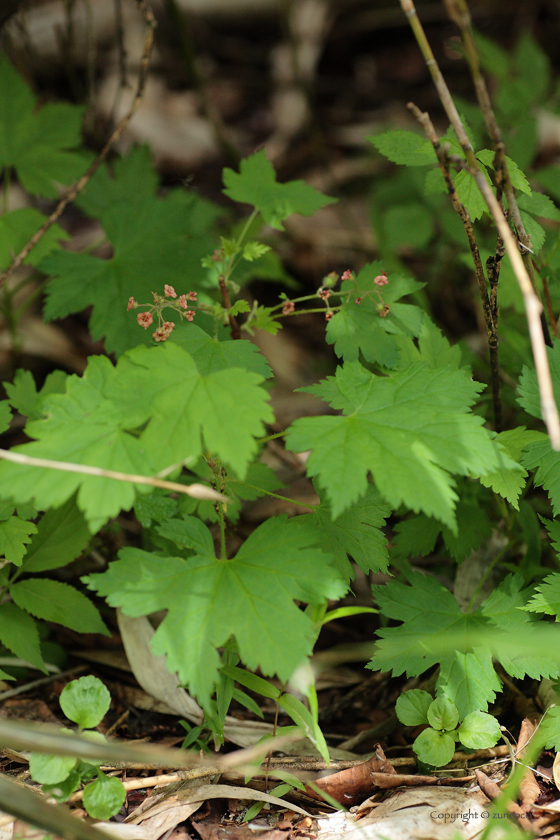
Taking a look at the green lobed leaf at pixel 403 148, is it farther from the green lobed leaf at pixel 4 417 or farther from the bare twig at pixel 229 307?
the green lobed leaf at pixel 4 417

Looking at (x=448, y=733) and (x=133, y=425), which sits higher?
(x=133, y=425)

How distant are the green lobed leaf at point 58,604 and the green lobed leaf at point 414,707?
0.84 m

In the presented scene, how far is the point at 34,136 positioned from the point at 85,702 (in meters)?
2.12

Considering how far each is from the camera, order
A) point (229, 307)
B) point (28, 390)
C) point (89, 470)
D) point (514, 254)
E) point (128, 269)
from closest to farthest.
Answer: point (89, 470), point (514, 254), point (229, 307), point (28, 390), point (128, 269)

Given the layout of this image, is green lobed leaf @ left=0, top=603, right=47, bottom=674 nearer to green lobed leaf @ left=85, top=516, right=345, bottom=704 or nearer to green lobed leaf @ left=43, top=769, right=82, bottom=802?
green lobed leaf @ left=43, top=769, right=82, bottom=802

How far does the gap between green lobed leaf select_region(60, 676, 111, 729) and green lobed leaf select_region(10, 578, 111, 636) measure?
0.90 feet

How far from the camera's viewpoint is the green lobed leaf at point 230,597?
1.31 meters

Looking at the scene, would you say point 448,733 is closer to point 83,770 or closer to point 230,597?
point 230,597

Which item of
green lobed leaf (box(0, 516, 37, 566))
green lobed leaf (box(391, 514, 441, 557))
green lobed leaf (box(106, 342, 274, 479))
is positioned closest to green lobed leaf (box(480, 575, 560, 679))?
green lobed leaf (box(391, 514, 441, 557))

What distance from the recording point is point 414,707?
1.63 meters

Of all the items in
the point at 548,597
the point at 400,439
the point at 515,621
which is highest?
the point at 400,439

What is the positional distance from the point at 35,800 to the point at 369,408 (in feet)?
3.50

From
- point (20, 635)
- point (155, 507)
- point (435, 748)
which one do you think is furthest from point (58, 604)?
point (435, 748)

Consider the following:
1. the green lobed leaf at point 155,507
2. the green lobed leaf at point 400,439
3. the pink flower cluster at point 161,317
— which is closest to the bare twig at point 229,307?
the pink flower cluster at point 161,317
